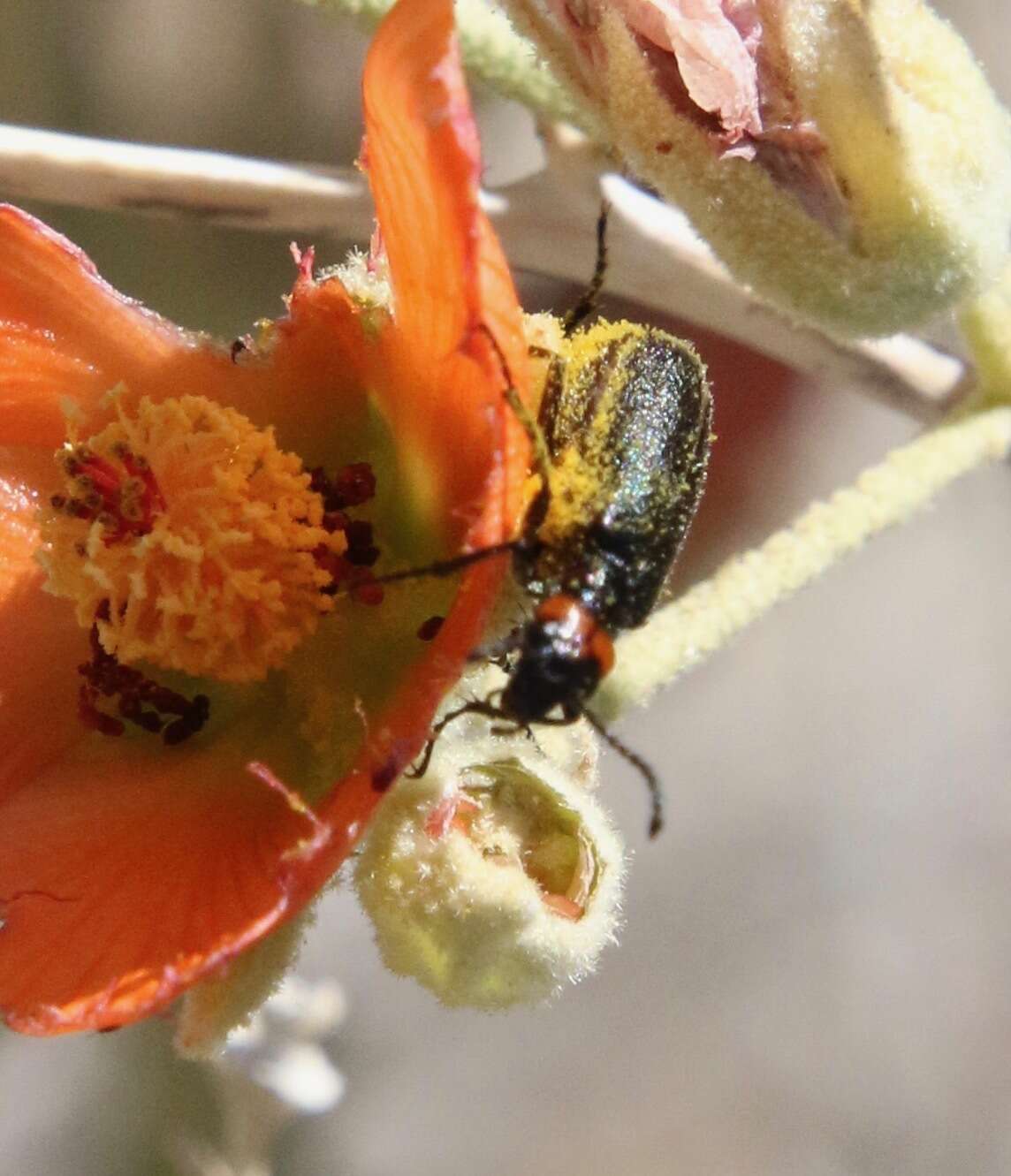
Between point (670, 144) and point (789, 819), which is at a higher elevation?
point (670, 144)

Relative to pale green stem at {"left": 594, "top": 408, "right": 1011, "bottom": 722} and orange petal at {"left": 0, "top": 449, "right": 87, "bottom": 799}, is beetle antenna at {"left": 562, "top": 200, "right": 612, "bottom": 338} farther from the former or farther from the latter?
orange petal at {"left": 0, "top": 449, "right": 87, "bottom": 799}

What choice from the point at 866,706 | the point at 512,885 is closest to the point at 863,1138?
the point at 866,706

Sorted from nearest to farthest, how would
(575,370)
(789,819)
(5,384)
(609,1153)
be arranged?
(575,370)
(5,384)
(609,1153)
(789,819)

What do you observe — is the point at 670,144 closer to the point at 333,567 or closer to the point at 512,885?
the point at 333,567

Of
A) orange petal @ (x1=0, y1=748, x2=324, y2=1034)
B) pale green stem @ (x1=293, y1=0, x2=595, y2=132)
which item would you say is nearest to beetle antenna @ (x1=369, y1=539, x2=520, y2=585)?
orange petal @ (x1=0, y1=748, x2=324, y2=1034)

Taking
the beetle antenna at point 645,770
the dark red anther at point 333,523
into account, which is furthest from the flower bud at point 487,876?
the dark red anther at point 333,523

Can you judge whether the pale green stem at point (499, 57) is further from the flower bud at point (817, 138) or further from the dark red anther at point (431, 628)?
the dark red anther at point (431, 628)
